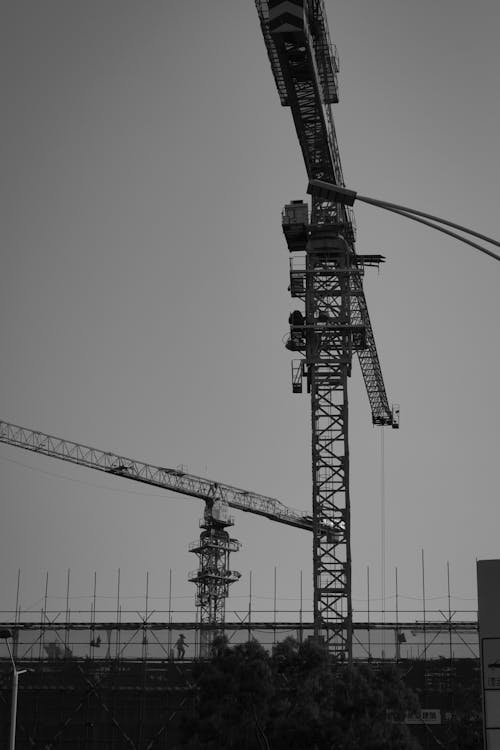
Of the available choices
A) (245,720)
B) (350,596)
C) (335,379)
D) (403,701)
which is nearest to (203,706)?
(245,720)

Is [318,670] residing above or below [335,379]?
below

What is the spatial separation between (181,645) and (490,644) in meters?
49.2

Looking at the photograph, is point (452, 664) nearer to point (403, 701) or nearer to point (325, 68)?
point (403, 701)

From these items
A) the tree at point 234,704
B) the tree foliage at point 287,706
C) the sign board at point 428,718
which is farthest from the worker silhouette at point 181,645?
the tree at point 234,704

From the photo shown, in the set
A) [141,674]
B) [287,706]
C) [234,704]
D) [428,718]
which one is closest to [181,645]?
[141,674]

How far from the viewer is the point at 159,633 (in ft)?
259

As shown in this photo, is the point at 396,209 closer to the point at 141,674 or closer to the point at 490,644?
the point at 490,644

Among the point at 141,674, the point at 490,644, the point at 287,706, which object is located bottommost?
the point at 287,706

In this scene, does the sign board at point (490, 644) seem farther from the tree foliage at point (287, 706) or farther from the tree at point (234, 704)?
the tree at point (234, 704)

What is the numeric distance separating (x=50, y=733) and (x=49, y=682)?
286 centimetres

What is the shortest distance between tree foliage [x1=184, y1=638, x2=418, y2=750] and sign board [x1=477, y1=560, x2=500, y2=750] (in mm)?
20235

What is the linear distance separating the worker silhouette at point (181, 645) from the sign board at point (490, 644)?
4825 centimetres

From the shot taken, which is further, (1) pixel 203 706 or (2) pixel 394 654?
(2) pixel 394 654

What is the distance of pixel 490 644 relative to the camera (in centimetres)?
3066
